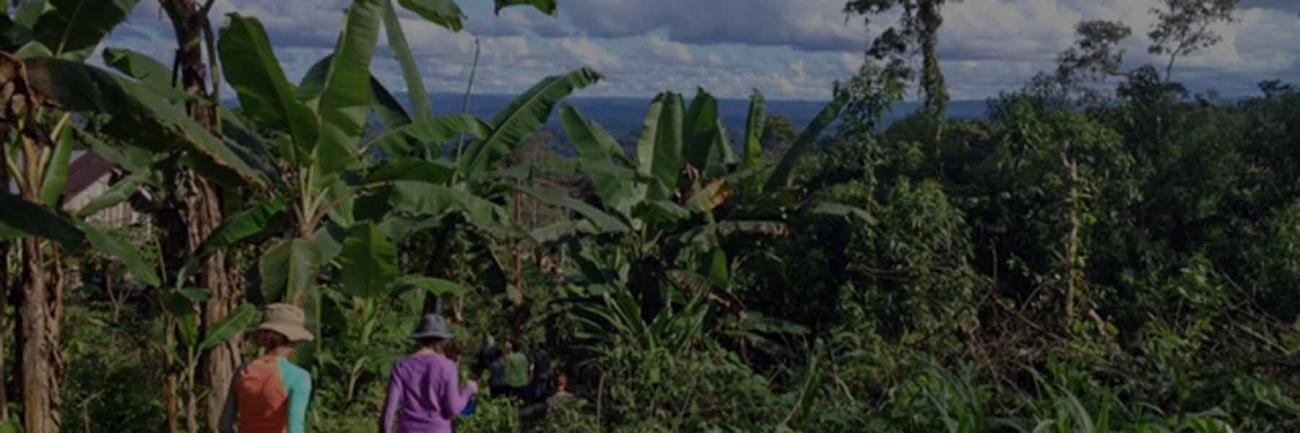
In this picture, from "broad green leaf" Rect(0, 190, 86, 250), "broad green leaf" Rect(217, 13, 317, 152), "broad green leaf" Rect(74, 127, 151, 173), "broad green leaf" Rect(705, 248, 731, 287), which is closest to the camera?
"broad green leaf" Rect(0, 190, 86, 250)

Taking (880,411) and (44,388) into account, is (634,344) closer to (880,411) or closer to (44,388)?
(880,411)

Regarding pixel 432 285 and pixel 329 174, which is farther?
pixel 432 285

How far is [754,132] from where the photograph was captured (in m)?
11.3

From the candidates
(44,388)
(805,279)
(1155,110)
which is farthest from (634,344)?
(1155,110)

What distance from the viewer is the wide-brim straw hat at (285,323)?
5.13m

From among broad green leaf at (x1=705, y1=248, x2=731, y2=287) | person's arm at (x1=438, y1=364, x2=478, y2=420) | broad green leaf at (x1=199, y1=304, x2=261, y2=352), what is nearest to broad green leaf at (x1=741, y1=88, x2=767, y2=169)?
broad green leaf at (x1=705, y1=248, x2=731, y2=287)

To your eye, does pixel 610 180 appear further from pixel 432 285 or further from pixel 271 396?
pixel 271 396

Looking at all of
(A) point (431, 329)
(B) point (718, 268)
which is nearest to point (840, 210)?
(B) point (718, 268)

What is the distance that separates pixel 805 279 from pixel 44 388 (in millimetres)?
6129

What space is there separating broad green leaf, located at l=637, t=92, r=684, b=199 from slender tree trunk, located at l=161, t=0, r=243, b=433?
3.92m

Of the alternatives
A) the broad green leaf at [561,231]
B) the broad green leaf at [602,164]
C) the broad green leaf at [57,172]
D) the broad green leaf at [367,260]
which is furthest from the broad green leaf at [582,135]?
the broad green leaf at [57,172]

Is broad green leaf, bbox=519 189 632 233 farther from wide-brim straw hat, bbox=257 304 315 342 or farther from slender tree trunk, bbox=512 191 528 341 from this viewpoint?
wide-brim straw hat, bbox=257 304 315 342

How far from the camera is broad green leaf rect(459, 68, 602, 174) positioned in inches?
356

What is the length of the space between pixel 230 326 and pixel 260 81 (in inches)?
47.5
